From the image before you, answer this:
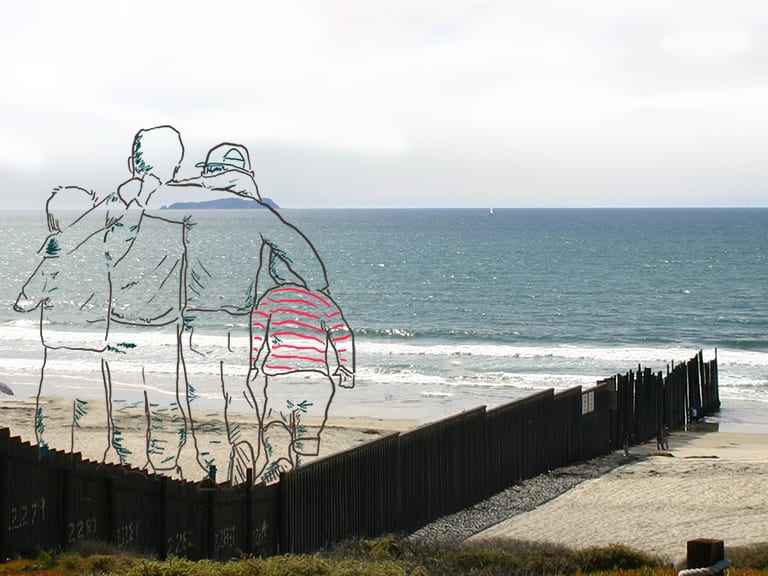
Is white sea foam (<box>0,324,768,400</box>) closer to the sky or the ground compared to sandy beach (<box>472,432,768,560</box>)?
closer to the ground

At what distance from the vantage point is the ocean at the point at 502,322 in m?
32.0

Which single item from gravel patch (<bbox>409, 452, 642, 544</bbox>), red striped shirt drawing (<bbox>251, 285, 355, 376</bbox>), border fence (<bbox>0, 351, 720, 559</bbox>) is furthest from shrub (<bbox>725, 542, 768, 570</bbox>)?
red striped shirt drawing (<bbox>251, 285, 355, 376</bbox>)

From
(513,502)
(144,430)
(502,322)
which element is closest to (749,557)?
(513,502)

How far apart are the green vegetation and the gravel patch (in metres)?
1.70

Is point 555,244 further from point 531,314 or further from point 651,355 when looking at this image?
point 651,355

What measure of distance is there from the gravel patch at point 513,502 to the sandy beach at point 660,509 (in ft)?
0.62

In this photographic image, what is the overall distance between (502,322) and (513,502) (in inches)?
1478

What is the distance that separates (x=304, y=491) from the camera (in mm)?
11656

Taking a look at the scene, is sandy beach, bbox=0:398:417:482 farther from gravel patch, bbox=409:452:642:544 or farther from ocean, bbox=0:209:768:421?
gravel patch, bbox=409:452:642:544

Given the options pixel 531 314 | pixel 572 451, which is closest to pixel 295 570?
pixel 572 451

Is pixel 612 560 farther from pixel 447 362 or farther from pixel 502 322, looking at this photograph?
pixel 502 322

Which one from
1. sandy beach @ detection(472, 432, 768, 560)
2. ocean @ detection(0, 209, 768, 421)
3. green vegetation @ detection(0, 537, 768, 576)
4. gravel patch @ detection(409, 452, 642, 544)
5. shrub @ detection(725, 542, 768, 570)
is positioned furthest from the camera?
ocean @ detection(0, 209, 768, 421)

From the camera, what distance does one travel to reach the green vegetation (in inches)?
293

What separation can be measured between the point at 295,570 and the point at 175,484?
3.46 meters
